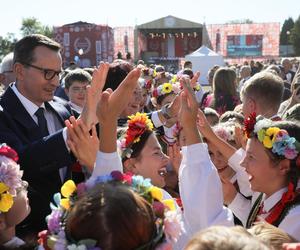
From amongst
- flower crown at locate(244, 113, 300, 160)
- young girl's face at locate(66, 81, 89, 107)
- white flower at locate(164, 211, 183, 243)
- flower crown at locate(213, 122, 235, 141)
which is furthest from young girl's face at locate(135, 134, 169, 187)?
young girl's face at locate(66, 81, 89, 107)

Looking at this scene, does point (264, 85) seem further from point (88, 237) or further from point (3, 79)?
point (3, 79)

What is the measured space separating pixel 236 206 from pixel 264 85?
1280 mm

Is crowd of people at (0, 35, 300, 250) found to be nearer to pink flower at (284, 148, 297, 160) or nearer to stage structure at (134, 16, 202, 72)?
pink flower at (284, 148, 297, 160)

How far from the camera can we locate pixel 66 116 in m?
3.09

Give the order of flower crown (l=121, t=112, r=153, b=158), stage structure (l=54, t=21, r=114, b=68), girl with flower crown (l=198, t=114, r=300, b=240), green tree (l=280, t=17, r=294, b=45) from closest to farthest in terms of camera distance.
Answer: girl with flower crown (l=198, t=114, r=300, b=240) → flower crown (l=121, t=112, r=153, b=158) → stage structure (l=54, t=21, r=114, b=68) → green tree (l=280, t=17, r=294, b=45)

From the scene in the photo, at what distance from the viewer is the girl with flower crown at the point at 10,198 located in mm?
1935

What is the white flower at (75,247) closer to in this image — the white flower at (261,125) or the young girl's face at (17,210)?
the young girl's face at (17,210)

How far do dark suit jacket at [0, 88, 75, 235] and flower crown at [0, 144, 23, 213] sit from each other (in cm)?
40

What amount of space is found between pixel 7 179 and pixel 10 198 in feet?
0.31

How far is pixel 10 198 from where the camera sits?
194 cm

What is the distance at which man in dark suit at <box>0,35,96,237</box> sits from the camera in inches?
98.9

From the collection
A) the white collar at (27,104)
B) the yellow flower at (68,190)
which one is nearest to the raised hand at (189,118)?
the yellow flower at (68,190)

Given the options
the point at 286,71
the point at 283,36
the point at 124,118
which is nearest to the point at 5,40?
the point at 286,71

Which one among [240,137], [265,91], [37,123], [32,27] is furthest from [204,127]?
[32,27]
